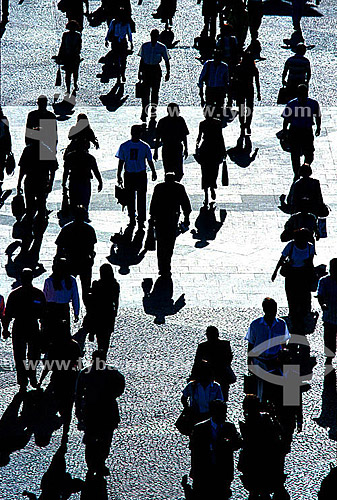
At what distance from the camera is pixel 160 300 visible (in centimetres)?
1467

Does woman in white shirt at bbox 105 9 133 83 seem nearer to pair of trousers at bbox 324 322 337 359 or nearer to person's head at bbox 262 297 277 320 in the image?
pair of trousers at bbox 324 322 337 359

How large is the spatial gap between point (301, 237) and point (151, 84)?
8203 millimetres

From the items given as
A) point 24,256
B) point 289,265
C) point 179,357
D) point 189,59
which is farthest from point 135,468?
point 189,59

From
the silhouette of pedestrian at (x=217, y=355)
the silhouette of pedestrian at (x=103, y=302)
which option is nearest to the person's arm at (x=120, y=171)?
the silhouette of pedestrian at (x=103, y=302)

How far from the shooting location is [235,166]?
1945 centimetres

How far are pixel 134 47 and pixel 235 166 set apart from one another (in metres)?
7.38

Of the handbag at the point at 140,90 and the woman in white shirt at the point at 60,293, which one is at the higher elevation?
the handbag at the point at 140,90

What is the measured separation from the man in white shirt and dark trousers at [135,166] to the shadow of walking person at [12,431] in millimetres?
5045

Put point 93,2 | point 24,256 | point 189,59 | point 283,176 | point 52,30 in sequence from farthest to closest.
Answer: point 93,2 → point 52,30 → point 189,59 → point 283,176 → point 24,256

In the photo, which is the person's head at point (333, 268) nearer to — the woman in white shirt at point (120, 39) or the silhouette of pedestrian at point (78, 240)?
the silhouette of pedestrian at point (78, 240)

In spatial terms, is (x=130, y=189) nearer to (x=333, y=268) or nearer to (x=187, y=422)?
(x=333, y=268)

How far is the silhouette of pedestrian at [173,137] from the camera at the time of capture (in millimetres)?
17344

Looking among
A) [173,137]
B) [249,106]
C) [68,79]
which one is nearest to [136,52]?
[68,79]

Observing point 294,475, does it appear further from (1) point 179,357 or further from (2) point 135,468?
(1) point 179,357
